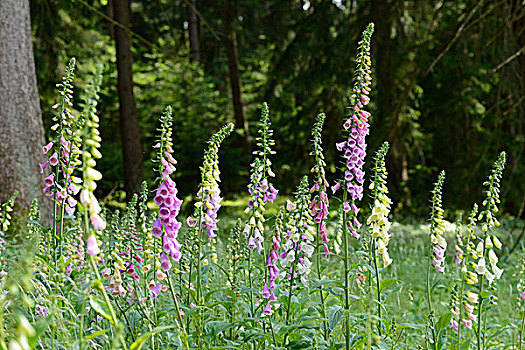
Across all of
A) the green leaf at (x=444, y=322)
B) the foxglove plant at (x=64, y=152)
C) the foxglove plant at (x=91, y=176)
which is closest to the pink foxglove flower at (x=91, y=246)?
the foxglove plant at (x=91, y=176)

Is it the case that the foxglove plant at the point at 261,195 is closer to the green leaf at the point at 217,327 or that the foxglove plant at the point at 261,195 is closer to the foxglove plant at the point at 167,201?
the green leaf at the point at 217,327

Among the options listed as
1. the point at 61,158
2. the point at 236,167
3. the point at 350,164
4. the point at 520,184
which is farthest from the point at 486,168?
the point at 61,158

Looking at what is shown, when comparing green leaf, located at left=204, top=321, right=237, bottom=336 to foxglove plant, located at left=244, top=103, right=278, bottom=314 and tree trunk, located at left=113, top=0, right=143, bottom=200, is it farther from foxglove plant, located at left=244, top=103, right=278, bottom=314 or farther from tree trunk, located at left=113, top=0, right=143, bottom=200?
tree trunk, located at left=113, top=0, right=143, bottom=200

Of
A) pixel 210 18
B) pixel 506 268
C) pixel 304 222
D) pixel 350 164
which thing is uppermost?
pixel 210 18

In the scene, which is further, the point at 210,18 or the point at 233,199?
the point at 210,18

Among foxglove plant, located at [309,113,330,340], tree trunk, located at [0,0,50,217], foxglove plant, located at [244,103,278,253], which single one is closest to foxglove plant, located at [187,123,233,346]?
foxglove plant, located at [244,103,278,253]

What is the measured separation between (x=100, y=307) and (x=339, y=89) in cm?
930

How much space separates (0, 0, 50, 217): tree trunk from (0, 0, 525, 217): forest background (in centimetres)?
27

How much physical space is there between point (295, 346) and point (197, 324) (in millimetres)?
466

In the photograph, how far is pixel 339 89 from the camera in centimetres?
1033

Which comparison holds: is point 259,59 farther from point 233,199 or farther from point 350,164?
point 350,164

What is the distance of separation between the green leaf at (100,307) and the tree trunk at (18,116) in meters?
5.06

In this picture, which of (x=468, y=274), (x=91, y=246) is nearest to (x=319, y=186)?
(x=468, y=274)

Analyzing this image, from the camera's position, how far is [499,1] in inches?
276
